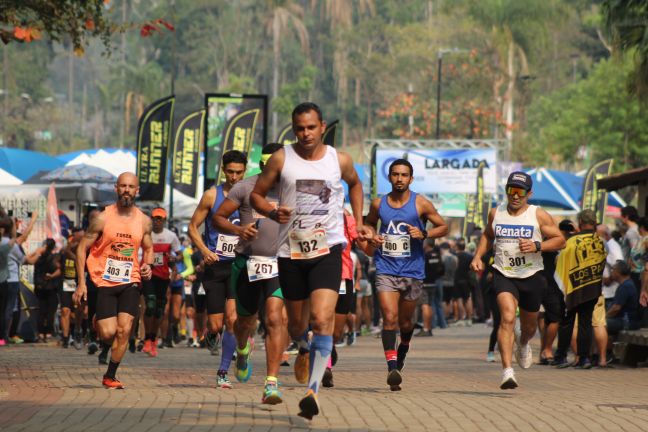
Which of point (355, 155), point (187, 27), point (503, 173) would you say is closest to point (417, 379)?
point (503, 173)

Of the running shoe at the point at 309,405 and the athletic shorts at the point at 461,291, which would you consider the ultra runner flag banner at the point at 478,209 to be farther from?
the running shoe at the point at 309,405

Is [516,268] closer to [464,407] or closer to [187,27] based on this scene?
[464,407]

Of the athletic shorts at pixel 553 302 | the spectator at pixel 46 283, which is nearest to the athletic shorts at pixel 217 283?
the athletic shorts at pixel 553 302

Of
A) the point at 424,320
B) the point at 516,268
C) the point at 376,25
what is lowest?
the point at 424,320

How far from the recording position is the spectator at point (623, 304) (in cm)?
1848

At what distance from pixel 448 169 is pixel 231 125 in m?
17.8

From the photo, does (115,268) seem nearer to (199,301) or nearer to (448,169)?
(199,301)

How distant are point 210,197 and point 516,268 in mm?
2775

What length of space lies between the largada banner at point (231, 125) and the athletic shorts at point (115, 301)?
17627 millimetres

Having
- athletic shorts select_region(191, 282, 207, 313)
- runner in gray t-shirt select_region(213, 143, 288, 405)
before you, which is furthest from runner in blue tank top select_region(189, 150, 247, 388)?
athletic shorts select_region(191, 282, 207, 313)

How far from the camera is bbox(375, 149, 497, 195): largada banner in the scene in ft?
154

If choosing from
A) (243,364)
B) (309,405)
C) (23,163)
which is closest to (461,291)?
(23,163)

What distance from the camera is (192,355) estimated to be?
1983cm

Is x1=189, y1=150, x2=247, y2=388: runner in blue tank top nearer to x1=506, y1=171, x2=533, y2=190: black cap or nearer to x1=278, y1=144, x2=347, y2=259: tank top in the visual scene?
x1=506, y1=171, x2=533, y2=190: black cap
